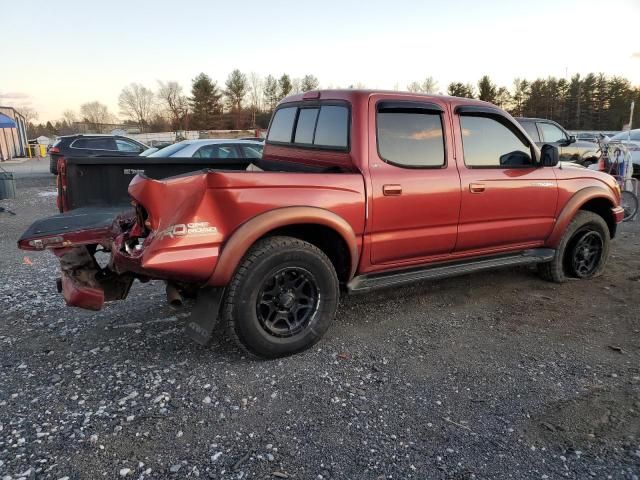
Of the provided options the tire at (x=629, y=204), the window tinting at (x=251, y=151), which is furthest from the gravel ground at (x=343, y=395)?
the window tinting at (x=251, y=151)

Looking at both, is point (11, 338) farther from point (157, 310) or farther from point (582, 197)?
point (582, 197)

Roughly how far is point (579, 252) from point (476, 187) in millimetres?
2002

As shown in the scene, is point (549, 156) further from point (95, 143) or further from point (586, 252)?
point (95, 143)

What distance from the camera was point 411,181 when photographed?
3742 mm

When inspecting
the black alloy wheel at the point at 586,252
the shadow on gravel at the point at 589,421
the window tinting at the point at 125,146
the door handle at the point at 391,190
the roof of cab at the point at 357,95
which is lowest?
the shadow on gravel at the point at 589,421

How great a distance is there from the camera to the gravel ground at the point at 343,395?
2.35 metres

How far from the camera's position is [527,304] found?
4.55 metres

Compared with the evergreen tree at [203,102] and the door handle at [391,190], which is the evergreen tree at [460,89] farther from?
the door handle at [391,190]

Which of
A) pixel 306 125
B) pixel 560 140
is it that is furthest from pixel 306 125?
pixel 560 140

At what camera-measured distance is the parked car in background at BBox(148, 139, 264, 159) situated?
9.31 meters

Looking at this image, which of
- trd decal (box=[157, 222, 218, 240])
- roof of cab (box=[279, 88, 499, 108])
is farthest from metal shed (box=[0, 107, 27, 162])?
trd decal (box=[157, 222, 218, 240])

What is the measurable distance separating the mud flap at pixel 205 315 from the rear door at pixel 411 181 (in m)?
1.30

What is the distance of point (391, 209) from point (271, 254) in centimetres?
107

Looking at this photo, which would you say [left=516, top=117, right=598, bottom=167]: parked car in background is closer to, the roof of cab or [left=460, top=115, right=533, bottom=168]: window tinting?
[left=460, top=115, right=533, bottom=168]: window tinting
